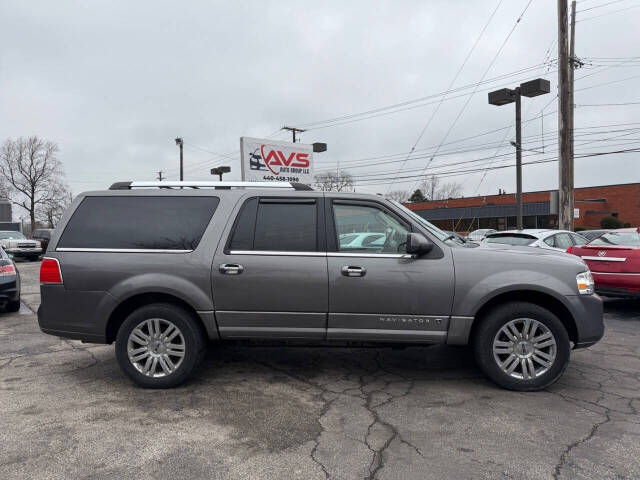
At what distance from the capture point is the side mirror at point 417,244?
4.17m

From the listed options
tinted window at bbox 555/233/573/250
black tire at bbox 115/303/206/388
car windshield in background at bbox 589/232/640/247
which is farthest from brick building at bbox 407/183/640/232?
black tire at bbox 115/303/206/388

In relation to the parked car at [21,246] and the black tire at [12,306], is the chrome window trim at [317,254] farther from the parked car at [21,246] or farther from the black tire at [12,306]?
the parked car at [21,246]

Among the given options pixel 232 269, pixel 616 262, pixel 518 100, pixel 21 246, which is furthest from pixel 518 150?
pixel 21 246

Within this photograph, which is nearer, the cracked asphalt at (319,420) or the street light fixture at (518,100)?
the cracked asphalt at (319,420)

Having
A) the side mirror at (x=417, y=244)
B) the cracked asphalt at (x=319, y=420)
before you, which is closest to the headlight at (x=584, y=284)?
the cracked asphalt at (x=319, y=420)

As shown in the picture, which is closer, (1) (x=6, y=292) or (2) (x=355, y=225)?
(2) (x=355, y=225)

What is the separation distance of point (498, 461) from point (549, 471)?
30 cm

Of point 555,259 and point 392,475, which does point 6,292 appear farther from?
point 555,259

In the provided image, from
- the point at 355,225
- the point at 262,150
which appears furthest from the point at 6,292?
the point at 262,150

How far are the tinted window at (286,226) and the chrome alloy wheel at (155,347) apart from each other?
1144 mm

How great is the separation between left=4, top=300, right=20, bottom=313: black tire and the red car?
10351mm

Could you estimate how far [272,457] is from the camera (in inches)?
123

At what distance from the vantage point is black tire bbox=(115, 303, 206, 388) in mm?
4363

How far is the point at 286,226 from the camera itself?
4465 millimetres
